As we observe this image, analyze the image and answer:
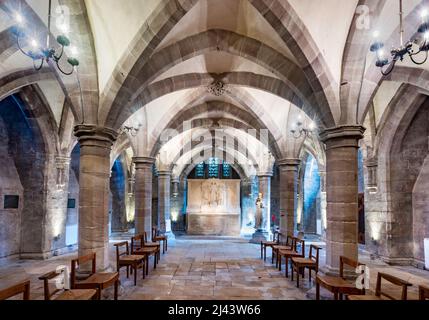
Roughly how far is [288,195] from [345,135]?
449 cm

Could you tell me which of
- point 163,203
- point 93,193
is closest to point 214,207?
point 163,203

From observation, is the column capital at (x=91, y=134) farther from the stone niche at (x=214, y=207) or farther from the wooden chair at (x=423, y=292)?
the stone niche at (x=214, y=207)

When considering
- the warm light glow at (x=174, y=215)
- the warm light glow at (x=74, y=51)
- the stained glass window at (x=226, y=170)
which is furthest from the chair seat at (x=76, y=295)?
the stained glass window at (x=226, y=170)

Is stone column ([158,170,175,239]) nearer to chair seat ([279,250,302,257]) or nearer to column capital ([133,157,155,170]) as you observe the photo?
column capital ([133,157,155,170])

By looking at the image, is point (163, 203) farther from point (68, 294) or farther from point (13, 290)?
point (13, 290)

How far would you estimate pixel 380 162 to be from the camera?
8.87 m

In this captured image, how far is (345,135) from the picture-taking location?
5391mm

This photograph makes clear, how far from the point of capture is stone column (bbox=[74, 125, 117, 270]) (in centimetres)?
535

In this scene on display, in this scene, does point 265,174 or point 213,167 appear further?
point 213,167

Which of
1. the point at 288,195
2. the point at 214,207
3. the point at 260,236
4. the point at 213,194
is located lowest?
the point at 260,236

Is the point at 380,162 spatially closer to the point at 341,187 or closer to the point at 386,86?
the point at 386,86

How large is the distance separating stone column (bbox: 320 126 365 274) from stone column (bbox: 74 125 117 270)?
4.11m

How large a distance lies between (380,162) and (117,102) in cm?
751

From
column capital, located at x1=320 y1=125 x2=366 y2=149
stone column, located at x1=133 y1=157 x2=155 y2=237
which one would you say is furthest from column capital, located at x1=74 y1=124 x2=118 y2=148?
stone column, located at x1=133 y1=157 x2=155 y2=237
